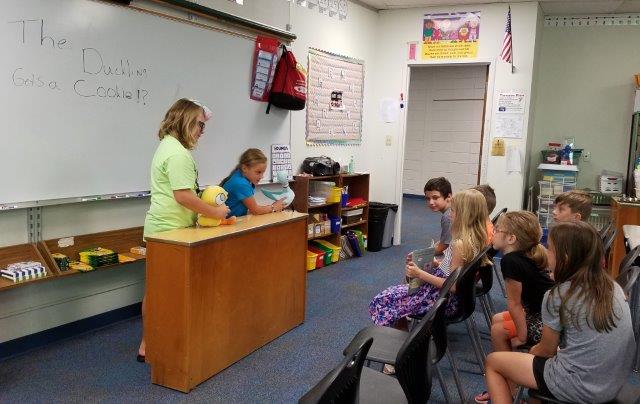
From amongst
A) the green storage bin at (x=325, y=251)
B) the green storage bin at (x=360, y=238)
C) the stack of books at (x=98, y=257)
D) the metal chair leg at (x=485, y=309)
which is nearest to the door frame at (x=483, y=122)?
the green storage bin at (x=360, y=238)

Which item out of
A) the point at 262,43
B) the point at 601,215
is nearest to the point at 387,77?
the point at 262,43

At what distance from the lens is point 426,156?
10055 mm

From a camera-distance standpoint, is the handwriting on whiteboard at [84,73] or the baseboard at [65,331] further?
the baseboard at [65,331]

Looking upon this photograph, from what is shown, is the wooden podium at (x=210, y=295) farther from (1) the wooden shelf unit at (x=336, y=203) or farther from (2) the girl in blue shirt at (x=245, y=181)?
(1) the wooden shelf unit at (x=336, y=203)

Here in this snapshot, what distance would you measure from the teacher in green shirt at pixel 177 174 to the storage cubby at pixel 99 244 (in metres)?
0.62

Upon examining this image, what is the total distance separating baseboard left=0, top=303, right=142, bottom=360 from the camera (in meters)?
2.97

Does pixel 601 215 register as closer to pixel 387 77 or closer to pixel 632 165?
pixel 632 165

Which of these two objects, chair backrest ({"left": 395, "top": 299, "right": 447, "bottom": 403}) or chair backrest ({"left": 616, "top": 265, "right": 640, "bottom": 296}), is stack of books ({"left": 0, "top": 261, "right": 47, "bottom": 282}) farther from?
chair backrest ({"left": 616, "top": 265, "right": 640, "bottom": 296})

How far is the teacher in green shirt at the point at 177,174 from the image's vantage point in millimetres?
2715

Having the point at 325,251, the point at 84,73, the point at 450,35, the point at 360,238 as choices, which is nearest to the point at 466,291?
the point at 84,73

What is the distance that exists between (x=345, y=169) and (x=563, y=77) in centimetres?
313

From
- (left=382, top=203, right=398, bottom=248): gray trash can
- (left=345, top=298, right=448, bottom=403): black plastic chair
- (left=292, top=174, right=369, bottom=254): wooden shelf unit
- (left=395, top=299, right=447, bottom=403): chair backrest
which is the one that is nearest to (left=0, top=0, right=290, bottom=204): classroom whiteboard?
(left=292, top=174, right=369, bottom=254): wooden shelf unit

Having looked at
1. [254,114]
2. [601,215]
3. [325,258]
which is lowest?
[325,258]

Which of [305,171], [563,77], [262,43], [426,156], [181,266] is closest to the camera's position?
[181,266]
